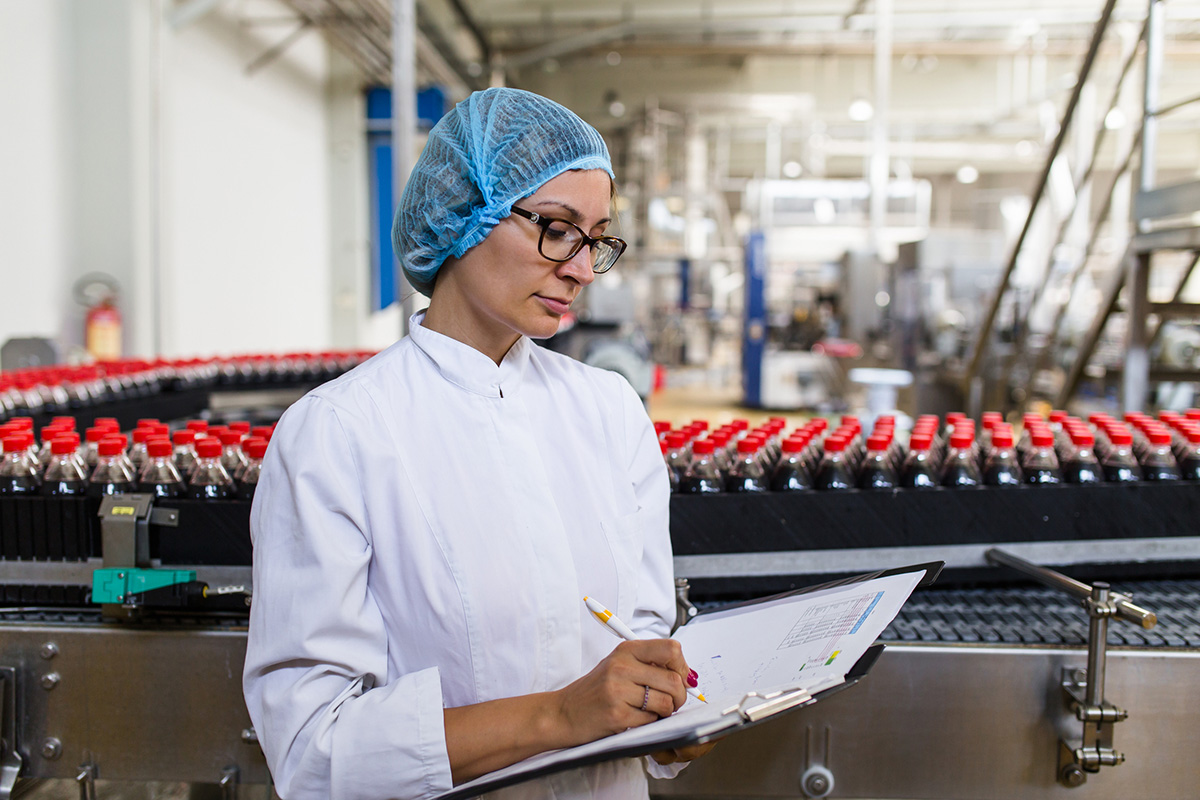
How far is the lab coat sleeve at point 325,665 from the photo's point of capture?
823 millimetres

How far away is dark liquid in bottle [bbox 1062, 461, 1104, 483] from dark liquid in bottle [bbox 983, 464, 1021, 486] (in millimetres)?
95

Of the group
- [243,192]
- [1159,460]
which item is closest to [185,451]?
[1159,460]

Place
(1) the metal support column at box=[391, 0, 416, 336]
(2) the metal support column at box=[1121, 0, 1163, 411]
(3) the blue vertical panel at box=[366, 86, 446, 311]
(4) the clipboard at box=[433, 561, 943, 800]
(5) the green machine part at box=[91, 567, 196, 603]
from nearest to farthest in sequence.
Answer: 1. (4) the clipboard at box=[433, 561, 943, 800]
2. (5) the green machine part at box=[91, 567, 196, 603]
3. (2) the metal support column at box=[1121, 0, 1163, 411]
4. (1) the metal support column at box=[391, 0, 416, 336]
5. (3) the blue vertical panel at box=[366, 86, 446, 311]

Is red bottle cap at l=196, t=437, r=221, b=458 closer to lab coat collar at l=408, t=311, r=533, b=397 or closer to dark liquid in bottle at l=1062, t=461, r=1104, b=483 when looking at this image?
lab coat collar at l=408, t=311, r=533, b=397

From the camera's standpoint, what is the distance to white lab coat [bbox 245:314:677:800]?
2.72 ft

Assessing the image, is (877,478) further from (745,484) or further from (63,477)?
(63,477)

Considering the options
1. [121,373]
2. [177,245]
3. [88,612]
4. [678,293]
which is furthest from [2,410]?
[678,293]

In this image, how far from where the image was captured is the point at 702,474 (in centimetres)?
153

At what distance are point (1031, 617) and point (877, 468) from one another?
0.34 meters

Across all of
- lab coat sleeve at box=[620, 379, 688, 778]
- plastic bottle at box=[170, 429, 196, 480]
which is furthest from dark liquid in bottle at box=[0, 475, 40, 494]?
lab coat sleeve at box=[620, 379, 688, 778]

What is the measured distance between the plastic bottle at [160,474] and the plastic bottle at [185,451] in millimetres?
43

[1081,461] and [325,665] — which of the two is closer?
[325,665]

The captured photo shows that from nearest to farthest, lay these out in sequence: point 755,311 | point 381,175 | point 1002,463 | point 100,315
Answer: point 1002,463 → point 100,315 → point 755,311 → point 381,175

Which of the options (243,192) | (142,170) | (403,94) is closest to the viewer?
(403,94)
